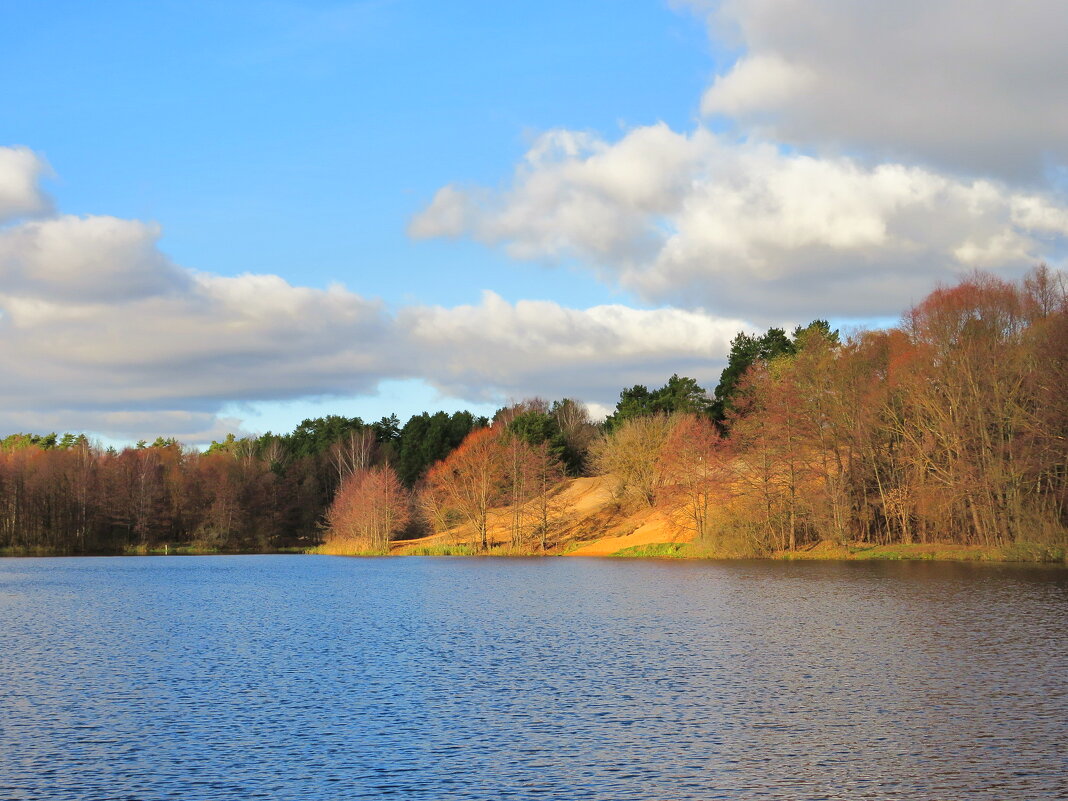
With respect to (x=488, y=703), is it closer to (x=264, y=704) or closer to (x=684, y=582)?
(x=264, y=704)

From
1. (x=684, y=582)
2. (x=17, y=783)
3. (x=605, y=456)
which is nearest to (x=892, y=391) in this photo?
(x=684, y=582)

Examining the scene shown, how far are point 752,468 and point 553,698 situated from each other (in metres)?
58.3

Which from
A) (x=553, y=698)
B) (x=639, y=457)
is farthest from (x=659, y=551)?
(x=553, y=698)

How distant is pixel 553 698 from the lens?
24.5 metres

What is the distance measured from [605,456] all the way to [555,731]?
320 feet

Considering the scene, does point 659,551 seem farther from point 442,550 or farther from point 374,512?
point 374,512

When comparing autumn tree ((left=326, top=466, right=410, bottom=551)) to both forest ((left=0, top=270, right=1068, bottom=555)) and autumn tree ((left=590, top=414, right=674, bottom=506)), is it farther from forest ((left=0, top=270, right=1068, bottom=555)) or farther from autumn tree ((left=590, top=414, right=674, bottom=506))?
autumn tree ((left=590, top=414, right=674, bottom=506))

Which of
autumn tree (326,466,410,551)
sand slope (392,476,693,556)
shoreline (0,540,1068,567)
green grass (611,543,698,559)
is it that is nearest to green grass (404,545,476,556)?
shoreline (0,540,1068,567)

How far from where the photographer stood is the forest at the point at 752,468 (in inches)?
2552

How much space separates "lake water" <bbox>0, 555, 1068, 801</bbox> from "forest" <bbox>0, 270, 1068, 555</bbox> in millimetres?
19267

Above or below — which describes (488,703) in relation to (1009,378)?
below

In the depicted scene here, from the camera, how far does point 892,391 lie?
239ft

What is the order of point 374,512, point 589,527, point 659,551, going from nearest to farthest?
1. point 659,551
2. point 589,527
3. point 374,512

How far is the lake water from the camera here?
1745 cm
